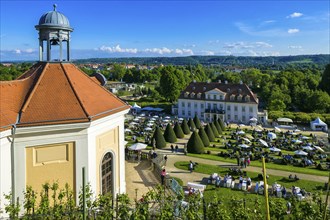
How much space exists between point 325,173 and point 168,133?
1907 cm

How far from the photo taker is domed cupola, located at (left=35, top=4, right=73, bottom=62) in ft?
46.5

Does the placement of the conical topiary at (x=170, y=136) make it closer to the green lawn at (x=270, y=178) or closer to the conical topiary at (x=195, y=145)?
the conical topiary at (x=195, y=145)

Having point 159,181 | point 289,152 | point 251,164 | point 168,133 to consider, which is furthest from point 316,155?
point 159,181

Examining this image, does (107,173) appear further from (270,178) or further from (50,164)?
(270,178)

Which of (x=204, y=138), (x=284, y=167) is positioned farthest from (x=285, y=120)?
(x=284, y=167)

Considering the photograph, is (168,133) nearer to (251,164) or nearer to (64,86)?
(251,164)

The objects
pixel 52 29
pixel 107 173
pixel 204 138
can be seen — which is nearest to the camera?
pixel 52 29

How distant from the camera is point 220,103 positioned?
61.6m

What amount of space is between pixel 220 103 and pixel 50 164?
171 ft

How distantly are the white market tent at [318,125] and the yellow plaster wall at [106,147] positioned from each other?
Answer: 4495 centimetres

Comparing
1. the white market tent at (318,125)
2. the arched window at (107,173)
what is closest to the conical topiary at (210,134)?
the white market tent at (318,125)

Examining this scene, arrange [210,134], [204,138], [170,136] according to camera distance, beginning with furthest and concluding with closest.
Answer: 1. [210,134]
2. [170,136]
3. [204,138]

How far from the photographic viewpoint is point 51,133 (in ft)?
39.4

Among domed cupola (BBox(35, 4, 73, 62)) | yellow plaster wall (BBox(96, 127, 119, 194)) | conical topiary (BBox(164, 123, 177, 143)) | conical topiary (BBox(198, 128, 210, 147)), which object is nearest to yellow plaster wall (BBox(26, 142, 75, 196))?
yellow plaster wall (BBox(96, 127, 119, 194))
